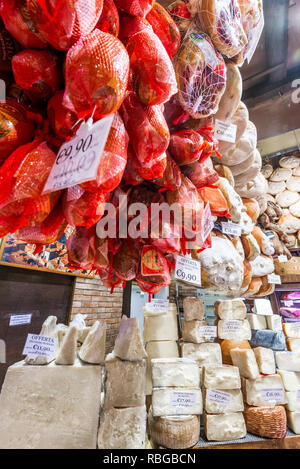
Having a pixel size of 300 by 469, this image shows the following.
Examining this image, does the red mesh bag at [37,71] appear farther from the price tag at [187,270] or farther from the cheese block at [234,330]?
the cheese block at [234,330]

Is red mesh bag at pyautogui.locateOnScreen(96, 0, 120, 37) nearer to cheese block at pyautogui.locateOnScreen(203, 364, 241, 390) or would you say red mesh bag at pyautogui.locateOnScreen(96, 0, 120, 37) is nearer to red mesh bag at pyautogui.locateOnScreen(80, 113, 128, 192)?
red mesh bag at pyautogui.locateOnScreen(80, 113, 128, 192)

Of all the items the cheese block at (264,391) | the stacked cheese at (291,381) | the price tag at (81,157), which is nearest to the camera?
the price tag at (81,157)

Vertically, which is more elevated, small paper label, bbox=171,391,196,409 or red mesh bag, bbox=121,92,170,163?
red mesh bag, bbox=121,92,170,163

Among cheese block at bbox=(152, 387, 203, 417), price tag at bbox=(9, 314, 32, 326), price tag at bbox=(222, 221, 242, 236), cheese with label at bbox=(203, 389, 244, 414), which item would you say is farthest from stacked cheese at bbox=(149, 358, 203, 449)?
price tag at bbox=(9, 314, 32, 326)

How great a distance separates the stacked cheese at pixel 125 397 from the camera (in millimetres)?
889

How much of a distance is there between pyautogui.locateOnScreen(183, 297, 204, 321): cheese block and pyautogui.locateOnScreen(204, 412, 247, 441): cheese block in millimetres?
542

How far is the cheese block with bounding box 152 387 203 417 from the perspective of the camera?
1.17 meters

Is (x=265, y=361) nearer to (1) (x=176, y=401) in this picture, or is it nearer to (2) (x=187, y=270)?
(1) (x=176, y=401)

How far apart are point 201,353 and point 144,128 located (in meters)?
1.44

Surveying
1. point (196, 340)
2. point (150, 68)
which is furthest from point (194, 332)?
point (150, 68)

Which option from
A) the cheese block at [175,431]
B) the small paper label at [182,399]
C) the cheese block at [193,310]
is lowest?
the cheese block at [175,431]

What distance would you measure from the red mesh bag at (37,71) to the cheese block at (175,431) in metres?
1.46

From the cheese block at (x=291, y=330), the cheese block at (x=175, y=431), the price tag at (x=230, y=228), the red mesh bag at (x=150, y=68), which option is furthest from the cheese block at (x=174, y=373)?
the red mesh bag at (x=150, y=68)
